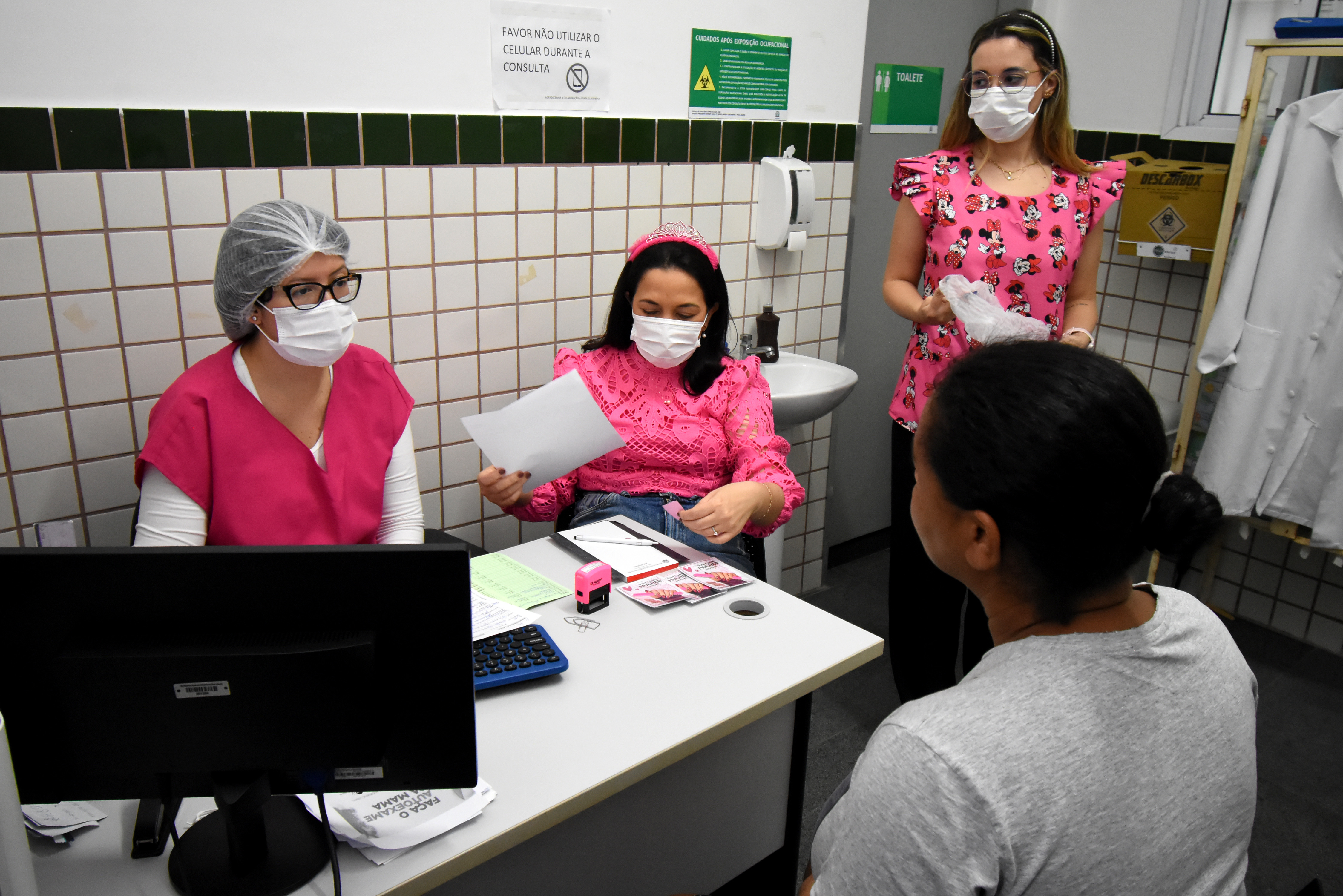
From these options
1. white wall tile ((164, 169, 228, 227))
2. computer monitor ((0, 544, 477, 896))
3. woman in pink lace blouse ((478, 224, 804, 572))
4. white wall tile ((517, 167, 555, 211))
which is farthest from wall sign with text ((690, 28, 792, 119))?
computer monitor ((0, 544, 477, 896))

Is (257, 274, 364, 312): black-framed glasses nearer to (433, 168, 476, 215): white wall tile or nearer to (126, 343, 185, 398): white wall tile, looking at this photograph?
(126, 343, 185, 398): white wall tile

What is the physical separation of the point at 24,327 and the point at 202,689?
1.23m

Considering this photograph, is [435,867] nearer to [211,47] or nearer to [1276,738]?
[211,47]

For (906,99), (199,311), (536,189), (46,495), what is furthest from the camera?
(906,99)

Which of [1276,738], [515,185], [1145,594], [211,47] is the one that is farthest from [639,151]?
[1276,738]

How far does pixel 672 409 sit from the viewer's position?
2213mm

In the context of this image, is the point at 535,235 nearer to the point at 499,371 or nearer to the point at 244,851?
the point at 499,371

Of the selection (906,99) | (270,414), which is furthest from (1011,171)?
(270,414)

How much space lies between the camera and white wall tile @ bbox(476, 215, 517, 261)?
2342mm

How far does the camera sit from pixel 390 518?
6.26 ft

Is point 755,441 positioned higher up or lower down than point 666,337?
lower down

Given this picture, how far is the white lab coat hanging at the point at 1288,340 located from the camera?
2623 millimetres

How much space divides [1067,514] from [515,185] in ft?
6.07

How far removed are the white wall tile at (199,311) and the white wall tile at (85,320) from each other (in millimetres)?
121
